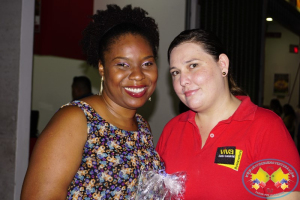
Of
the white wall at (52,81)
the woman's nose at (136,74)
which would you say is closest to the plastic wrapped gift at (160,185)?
the woman's nose at (136,74)

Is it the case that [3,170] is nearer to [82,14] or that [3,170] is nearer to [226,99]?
[226,99]

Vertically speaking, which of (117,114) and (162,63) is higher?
(162,63)

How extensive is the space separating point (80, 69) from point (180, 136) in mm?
5349

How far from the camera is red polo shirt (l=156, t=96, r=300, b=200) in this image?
1.89 metres

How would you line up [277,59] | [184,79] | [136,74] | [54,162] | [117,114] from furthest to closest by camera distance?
[277,59]
[117,114]
[136,74]
[184,79]
[54,162]

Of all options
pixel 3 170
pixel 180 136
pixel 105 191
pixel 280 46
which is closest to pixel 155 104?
pixel 3 170

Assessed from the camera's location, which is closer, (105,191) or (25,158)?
(105,191)

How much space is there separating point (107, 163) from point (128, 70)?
639 millimetres

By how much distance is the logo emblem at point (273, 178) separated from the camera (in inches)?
70.6

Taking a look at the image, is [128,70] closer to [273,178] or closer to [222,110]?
[222,110]

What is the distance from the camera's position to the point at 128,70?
7.66 ft

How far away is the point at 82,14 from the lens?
685cm

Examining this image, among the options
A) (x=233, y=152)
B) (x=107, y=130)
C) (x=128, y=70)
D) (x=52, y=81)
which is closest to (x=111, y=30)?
(x=128, y=70)

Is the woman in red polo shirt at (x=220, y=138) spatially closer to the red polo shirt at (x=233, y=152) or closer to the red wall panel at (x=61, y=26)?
the red polo shirt at (x=233, y=152)
